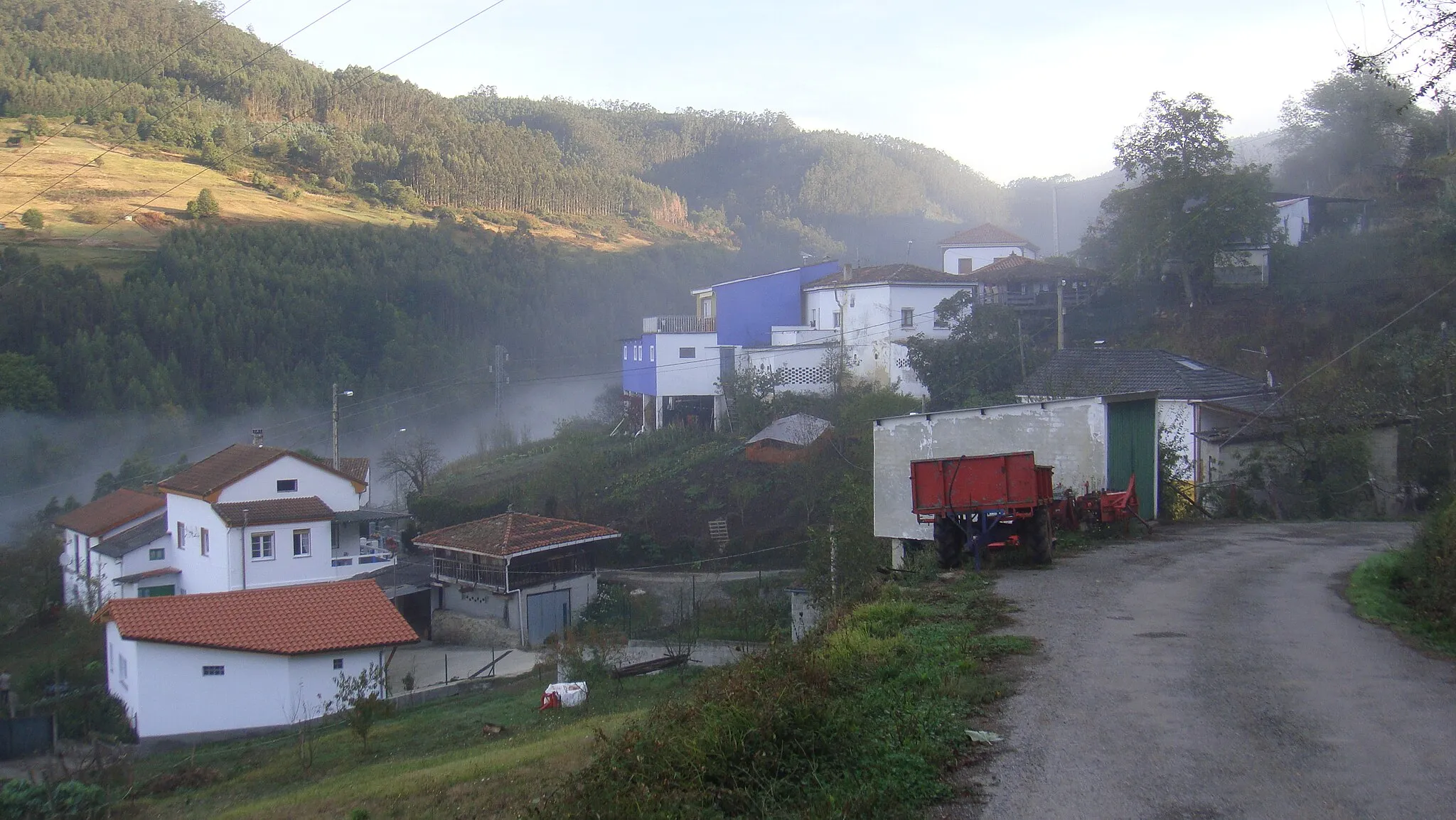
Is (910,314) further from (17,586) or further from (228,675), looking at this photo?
(17,586)

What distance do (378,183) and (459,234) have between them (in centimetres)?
1054

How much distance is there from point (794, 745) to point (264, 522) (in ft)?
82.7

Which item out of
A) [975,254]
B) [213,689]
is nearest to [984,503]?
[213,689]

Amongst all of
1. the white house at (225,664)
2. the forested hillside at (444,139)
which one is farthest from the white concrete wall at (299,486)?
the forested hillside at (444,139)

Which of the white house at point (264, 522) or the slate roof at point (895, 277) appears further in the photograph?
the slate roof at point (895, 277)

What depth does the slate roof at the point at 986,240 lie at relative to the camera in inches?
1868

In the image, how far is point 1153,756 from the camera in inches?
212

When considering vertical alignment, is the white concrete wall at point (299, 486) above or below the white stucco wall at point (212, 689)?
above

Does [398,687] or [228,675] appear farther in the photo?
[398,687]

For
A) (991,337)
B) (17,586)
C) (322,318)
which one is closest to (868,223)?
(322,318)

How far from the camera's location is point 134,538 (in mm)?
28531

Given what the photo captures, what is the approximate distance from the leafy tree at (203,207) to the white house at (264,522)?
31.5 m

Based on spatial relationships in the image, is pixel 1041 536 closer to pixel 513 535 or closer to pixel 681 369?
pixel 513 535

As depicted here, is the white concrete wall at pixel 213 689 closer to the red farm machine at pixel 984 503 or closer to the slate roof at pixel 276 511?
the slate roof at pixel 276 511
